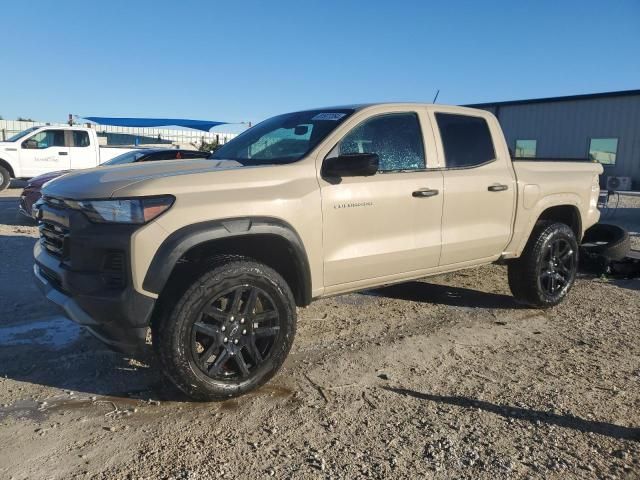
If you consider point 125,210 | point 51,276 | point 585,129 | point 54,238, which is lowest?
point 51,276

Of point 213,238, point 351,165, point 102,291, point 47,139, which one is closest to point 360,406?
point 213,238

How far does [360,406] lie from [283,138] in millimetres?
2132

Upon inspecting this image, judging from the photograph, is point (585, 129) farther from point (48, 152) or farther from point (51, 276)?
point (51, 276)

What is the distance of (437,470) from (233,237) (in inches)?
67.7

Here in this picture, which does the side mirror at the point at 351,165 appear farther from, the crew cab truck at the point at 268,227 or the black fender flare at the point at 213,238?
the black fender flare at the point at 213,238

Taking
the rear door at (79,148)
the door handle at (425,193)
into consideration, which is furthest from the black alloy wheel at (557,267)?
the rear door at (79,148)

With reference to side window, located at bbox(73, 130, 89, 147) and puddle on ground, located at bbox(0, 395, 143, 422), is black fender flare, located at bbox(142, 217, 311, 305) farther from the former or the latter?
side window, located at bbox(73, 130, 89, 147)

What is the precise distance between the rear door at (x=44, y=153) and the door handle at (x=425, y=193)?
14876mm

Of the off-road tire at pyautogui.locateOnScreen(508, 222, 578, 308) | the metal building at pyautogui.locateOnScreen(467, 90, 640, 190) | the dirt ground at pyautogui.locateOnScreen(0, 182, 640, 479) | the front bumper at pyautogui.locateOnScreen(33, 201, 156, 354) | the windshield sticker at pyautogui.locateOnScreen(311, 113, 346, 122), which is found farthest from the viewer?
the metal building at pyautogui.locateOnScreen(467, 90, 640, 190)

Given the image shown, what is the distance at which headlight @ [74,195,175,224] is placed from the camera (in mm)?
3053

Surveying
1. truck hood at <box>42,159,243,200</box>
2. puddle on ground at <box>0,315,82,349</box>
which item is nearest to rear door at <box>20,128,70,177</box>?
puddle on ground at <box>0,315,82,349</box>

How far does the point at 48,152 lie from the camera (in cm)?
1623

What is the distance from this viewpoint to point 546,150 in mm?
24234

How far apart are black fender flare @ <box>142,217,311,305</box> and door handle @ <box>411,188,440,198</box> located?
1.11m
